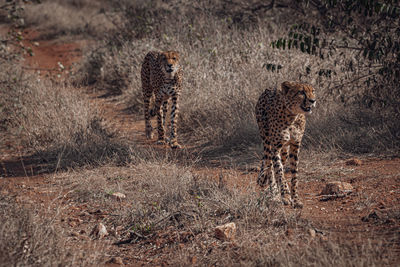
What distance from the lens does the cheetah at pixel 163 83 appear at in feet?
25.6

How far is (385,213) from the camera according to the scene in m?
4.40

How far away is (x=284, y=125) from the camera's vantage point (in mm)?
4965

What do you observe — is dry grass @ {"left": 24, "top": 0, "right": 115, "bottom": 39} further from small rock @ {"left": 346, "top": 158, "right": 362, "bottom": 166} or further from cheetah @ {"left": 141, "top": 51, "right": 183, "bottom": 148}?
small rock @ {"left": 346, "top": 158, "right": 362, "bottom": 166}

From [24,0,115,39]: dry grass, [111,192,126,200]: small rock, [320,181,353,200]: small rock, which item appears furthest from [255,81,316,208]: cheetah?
[24,0,115,39]: dry grass

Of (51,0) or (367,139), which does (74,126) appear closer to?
(367,139)

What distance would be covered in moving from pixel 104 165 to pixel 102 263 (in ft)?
9.22

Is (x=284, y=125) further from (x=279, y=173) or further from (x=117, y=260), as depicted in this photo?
(x=117, y=260)

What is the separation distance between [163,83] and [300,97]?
3804mm

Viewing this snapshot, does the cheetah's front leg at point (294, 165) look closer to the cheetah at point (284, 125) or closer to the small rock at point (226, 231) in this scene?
the cheetah at point (284, 125)

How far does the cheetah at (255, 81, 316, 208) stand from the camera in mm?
4727

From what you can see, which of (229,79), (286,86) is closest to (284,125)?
(286,86)

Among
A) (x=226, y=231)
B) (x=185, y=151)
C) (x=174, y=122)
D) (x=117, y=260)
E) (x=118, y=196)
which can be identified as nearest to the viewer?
(x=117, y=260)

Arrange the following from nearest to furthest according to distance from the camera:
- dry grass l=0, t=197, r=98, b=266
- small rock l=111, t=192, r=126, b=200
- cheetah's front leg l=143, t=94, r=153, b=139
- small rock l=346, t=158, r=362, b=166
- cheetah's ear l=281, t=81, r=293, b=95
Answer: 1. dry grass l=0, t=197, r=98, b=266
2. cheetah's ear l=281, t=81, r=293, b=95
3. small rock l=111, t=192, r=126, b=200
4. small rock l=346, t=158, r=362, b=166
5. cheetah's front leg l=143, t=94, r=153, b=139

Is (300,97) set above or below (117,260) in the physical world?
above
